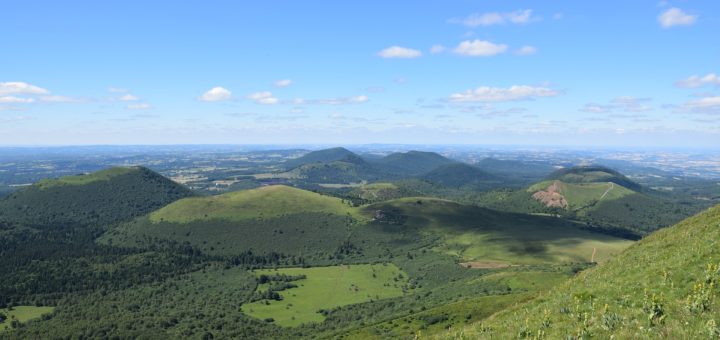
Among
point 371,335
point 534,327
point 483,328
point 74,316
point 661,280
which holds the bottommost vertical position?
point 74,316

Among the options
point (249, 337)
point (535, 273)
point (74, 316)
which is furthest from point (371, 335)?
point (74, 316)

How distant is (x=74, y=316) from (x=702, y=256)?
22918cm

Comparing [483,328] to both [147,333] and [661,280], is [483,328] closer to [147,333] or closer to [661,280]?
[661,280]

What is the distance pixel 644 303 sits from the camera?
27094mm

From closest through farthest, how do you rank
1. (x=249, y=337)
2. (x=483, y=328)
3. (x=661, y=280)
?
1. (x=661, y=280)
2. (x=483, y=328)
3. (x=249, y=337)

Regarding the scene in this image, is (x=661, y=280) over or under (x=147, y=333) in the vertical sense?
over

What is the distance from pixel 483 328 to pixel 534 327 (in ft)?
22.2

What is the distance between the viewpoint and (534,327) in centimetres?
3020

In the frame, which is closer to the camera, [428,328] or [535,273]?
[428,328]

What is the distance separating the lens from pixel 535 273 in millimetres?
178500

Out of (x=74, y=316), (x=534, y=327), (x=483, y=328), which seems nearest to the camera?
(x=534, y=327)

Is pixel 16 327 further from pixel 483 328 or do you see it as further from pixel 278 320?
pixel 483 328

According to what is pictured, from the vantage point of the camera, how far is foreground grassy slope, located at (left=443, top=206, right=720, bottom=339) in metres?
23.2

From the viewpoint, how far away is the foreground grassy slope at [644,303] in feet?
76.2
